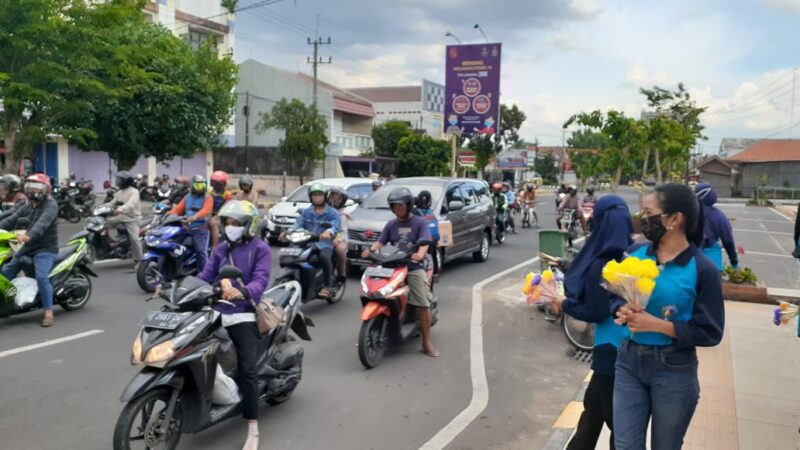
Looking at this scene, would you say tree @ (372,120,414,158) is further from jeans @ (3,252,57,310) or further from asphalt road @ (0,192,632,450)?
jeans @ (3,252,57,310)

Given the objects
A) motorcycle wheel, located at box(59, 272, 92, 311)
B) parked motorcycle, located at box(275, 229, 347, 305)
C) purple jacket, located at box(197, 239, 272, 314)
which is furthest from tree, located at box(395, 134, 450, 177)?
purple jacket, located at box(197, 239, 272, 314)

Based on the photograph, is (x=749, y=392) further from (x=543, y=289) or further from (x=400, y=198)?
(x=400, y=198)

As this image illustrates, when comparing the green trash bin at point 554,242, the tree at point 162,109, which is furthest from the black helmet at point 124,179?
the tree at point 162,109

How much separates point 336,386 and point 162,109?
2010cm

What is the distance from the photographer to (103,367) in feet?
20.2

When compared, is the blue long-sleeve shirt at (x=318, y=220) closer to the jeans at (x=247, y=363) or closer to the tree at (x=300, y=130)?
the jeans at (x=247, y=363)

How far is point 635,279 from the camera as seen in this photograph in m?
2.84

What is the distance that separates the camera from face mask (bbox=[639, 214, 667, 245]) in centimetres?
306

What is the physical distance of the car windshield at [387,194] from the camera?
12.1 meters

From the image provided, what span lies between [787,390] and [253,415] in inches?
183

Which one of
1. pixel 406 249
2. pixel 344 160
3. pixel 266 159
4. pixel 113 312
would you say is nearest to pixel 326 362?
pixel 406 249

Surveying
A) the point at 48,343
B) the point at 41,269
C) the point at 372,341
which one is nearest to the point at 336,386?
the point at 372,341

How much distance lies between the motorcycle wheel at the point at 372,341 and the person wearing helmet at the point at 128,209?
5.57 meters

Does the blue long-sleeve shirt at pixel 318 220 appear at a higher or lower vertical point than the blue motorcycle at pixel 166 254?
higher
